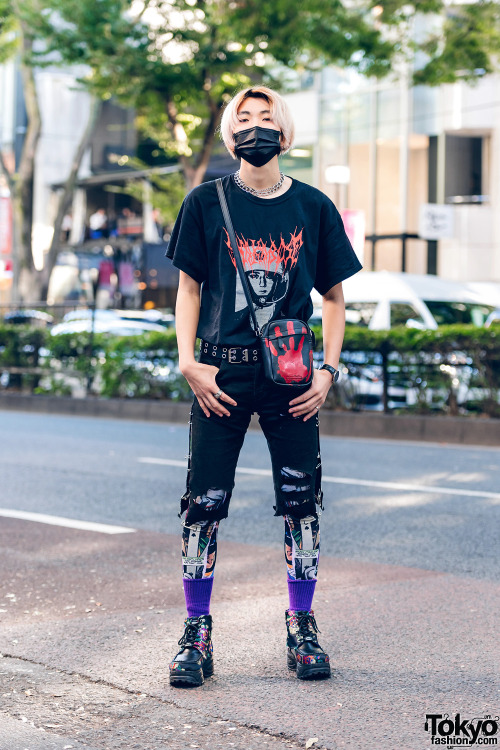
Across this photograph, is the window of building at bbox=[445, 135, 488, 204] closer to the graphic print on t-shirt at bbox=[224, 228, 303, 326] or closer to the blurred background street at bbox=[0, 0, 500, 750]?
the blurred background street at bbox=[0, 0, 500, 750]

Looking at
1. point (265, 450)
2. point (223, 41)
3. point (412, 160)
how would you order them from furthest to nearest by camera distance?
point (412, 160) → point (223, 41) → point (265, 450)

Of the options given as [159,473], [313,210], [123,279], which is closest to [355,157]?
[123,279]

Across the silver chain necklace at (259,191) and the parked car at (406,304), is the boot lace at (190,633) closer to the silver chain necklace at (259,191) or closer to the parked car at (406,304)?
the silver chain necklace at (259,191)

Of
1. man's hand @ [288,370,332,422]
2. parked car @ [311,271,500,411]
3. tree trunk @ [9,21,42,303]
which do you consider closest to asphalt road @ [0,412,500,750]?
man's hand @ [288,370,332,422]

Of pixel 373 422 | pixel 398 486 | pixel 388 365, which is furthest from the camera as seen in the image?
→ pixel 388 365

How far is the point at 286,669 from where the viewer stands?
152 inches

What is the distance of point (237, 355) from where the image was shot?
3.64 m

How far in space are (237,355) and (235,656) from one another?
1126 mm

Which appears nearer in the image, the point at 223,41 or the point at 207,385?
the point at 207,385

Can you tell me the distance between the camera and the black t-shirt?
364 centimetres

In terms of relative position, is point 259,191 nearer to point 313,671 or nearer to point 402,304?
point 313,671

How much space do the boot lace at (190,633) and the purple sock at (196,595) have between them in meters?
0.03

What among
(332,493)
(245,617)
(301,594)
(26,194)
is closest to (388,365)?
(332,493)

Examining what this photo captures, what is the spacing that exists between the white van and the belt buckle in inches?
467
